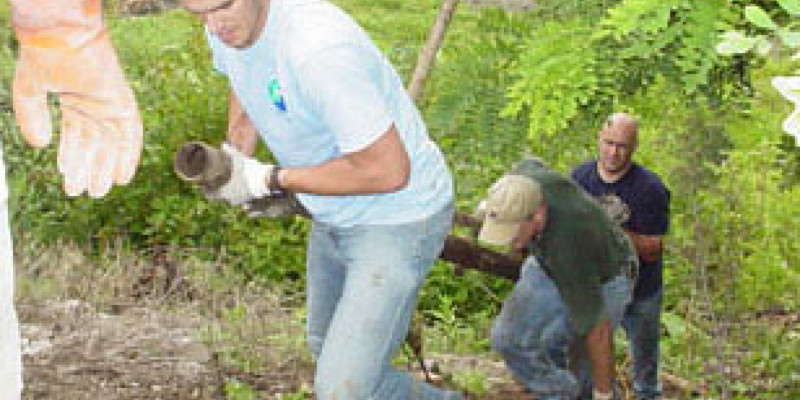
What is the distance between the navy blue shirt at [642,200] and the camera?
207 inches

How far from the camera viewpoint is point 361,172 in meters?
3.55

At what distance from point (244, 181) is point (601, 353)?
5.75 ft

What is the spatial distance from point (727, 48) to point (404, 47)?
514 cm

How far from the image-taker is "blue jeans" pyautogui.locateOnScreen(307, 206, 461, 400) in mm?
3732

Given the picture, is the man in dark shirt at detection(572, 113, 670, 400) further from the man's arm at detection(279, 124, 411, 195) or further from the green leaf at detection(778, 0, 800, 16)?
the green leaf at detection(778, 0, 800, 16)

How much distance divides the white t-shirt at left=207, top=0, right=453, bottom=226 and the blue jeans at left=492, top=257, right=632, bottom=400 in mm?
1241

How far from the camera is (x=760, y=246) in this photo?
289 inches

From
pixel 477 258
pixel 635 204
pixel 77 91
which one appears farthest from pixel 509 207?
pixel 77 91

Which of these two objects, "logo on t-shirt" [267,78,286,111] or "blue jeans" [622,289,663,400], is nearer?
"logo on t-shirt" [267,78,286,111]

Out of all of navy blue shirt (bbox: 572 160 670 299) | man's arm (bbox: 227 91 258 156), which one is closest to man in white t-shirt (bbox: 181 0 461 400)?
man's arm (bbox: 227 91 258 156)

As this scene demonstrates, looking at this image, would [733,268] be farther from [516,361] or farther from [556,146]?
[516,361]

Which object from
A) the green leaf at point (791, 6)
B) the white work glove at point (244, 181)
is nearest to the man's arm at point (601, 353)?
the white work glove at point (244, 181)

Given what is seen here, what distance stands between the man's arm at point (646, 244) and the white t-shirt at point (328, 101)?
4.92 ft

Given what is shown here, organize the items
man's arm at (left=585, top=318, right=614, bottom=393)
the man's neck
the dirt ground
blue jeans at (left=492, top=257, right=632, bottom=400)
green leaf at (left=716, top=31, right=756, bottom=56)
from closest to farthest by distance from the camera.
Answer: green leaf at (left=716, top=31, right=756, bottom=56) → man's arm at (left=585, top=318, right=614, bottom=393) → blue jeans at (left=492, top=257, right=632, bottom=400) → the dirt ground → the man's neck
